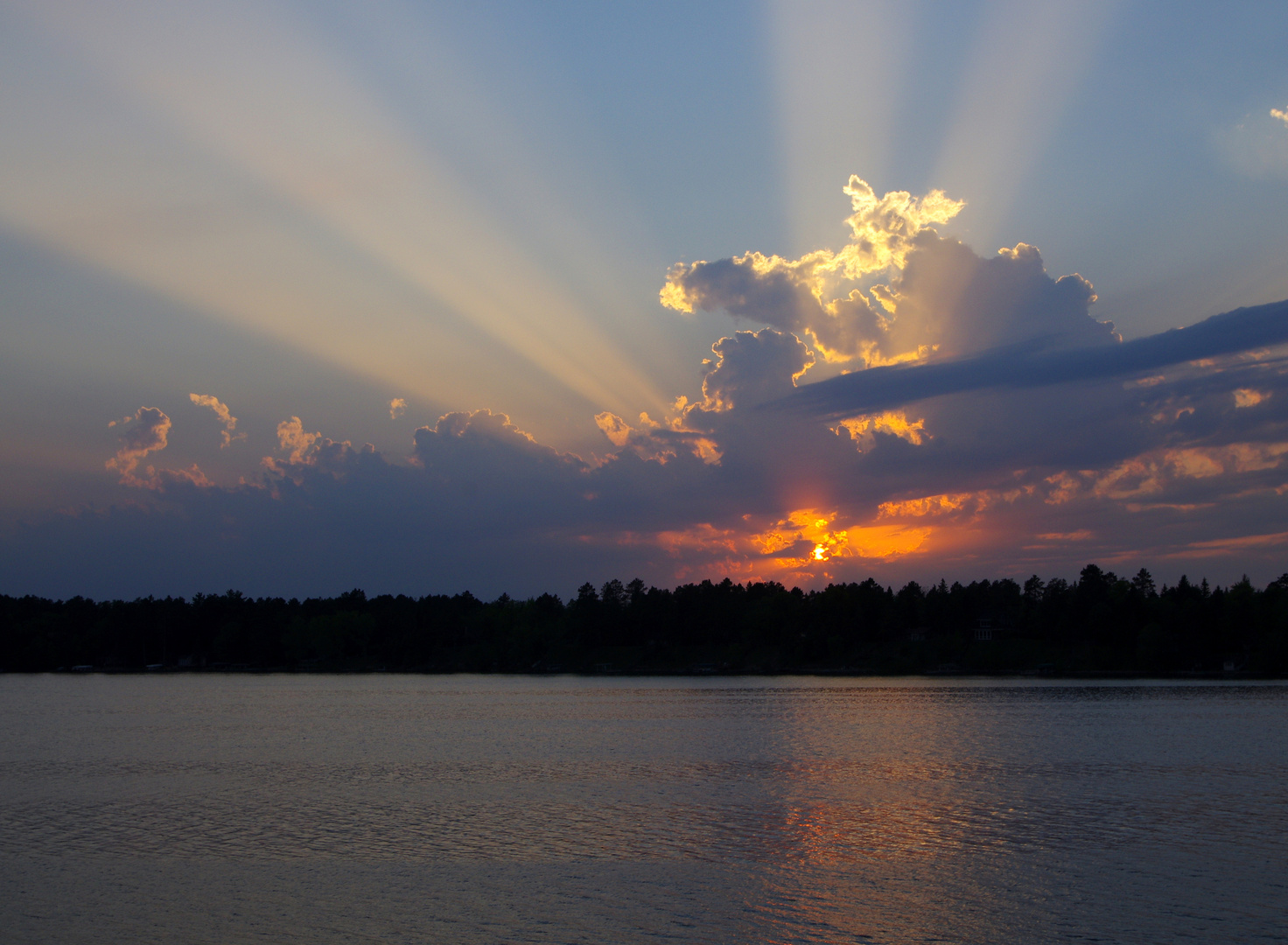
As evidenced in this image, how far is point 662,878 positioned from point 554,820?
11.8 meters

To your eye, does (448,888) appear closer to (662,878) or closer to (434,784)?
(662,878)

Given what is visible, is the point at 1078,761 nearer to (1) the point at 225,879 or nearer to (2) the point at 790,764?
(2) the point at 790,764

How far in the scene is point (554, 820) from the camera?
147 feet

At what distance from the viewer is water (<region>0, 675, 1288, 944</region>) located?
29.2 m

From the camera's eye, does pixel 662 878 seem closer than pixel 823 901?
No

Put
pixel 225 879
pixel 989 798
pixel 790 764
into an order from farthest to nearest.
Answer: pixel 790 764
pixel 989 798
pixel 225 879

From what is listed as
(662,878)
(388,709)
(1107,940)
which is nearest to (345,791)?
(662,878)

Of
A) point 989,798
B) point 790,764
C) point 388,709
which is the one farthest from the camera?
point 388,709

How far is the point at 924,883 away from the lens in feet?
110

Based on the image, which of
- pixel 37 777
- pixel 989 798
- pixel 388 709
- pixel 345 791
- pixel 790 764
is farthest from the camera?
pixel 388 709

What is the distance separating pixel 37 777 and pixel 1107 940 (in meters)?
59.6

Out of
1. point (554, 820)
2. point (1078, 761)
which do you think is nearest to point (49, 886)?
point (554, 820)

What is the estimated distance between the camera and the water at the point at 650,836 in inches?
1152

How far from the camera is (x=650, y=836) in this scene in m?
41.6
